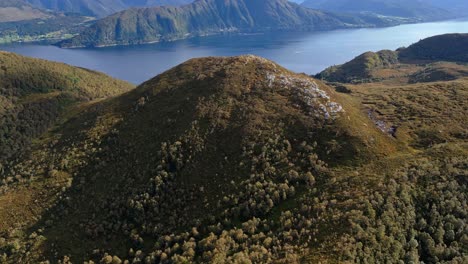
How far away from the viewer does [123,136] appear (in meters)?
129

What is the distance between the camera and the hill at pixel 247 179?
75625 mm

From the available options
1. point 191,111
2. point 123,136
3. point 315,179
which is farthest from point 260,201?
point 123,136

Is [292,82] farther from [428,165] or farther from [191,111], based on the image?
[428,165]

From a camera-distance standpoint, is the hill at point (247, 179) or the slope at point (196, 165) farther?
the slope at point (196, 165)

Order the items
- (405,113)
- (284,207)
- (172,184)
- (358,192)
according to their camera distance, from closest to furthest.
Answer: (358,192) < (284,207) < (172,184) < (405,113)

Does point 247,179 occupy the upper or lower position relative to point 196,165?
lower

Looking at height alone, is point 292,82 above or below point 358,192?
above

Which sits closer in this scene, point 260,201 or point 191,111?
point 260,201

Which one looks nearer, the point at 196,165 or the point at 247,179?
the point at 247,179

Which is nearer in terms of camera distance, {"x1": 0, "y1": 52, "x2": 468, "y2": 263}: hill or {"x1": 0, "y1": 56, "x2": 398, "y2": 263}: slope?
{"x1": 0, "y1": 52, "x2": 468, "y2": 263}: hill

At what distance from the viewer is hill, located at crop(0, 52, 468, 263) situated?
248 ft

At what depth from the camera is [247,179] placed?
96.4 m

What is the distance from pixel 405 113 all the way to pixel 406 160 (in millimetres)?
37620

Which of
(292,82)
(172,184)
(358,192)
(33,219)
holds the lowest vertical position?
(33,219)
